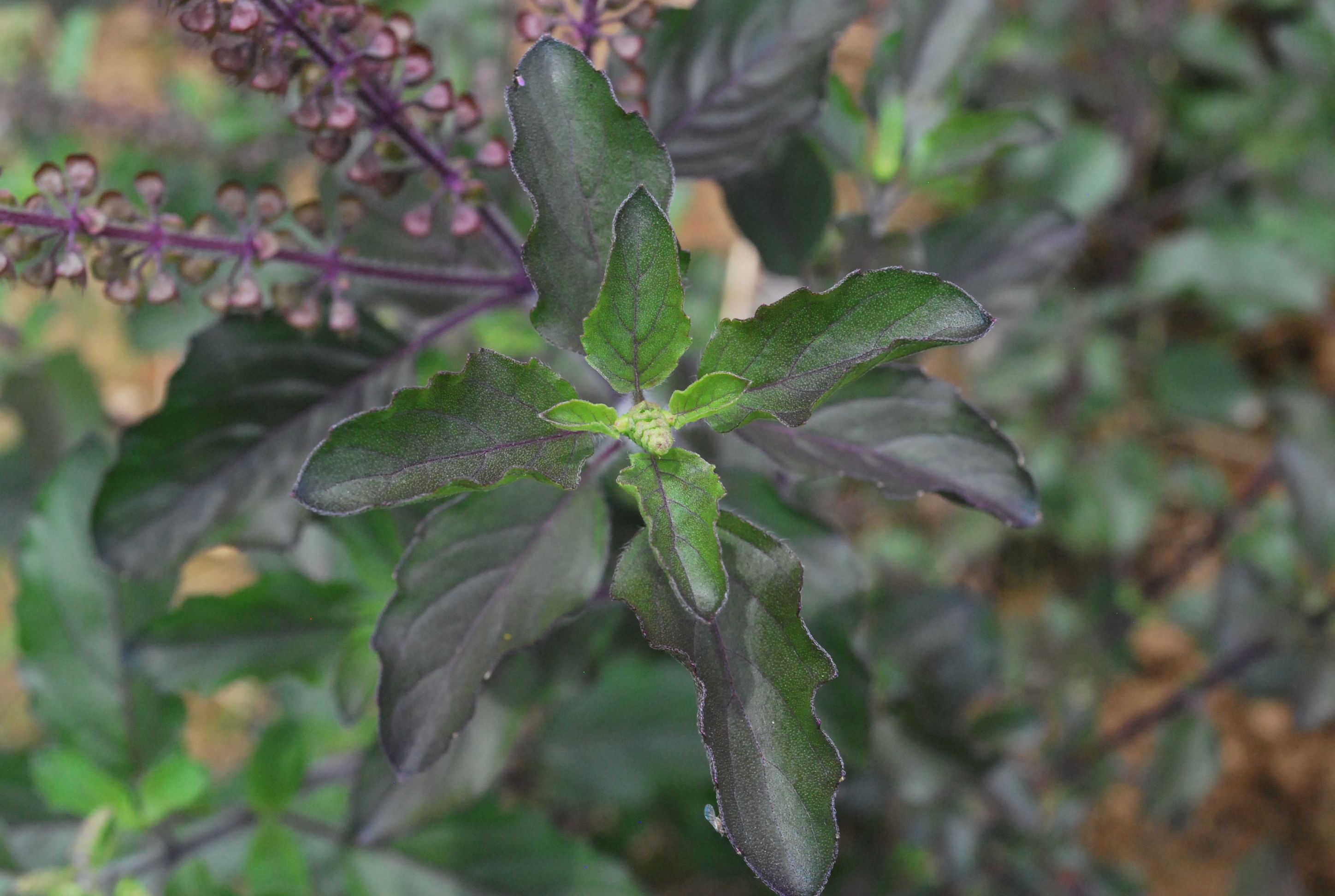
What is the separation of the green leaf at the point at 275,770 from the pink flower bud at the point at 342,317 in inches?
24.5

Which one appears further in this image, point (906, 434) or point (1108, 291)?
point (1108, 291)

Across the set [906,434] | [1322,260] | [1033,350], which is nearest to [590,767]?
[906,434]

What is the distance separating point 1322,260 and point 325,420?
2346 mm

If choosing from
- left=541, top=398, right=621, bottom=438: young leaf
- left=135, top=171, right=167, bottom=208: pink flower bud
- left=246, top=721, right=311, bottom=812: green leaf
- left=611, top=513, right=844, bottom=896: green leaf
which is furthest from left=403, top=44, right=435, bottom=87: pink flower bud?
left=246, top=721, right=311, bottom=812: green leaf

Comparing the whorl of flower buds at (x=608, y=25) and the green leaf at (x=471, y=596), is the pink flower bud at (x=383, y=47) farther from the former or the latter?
the green leaf at (x=471, y=596)

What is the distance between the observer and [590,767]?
1566 millimetres

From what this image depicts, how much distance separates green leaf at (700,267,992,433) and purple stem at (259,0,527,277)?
0.62 feet

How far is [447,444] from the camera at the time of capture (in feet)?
2.34

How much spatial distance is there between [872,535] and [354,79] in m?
2.13

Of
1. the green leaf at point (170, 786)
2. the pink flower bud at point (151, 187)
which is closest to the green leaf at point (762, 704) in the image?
the pink flower bud at point (151, 187)

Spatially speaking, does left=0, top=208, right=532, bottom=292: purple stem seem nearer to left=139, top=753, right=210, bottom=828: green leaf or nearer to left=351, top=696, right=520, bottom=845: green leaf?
left=351, top=696, right=520, bottom=845: green leaf

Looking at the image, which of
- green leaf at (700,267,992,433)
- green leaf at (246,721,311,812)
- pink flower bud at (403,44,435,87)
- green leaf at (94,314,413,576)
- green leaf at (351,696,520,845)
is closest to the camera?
green leaf at (700,267,992,433)

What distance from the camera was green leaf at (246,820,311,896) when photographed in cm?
124

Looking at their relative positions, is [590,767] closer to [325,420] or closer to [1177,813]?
[325,420]
